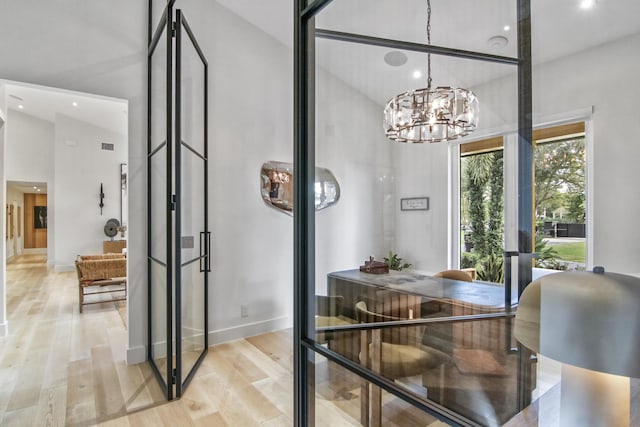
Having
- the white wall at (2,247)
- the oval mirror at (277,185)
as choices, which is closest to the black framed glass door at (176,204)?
the oval mirror at (277,185)

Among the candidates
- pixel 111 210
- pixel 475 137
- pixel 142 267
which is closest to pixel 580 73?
pixel 475 137

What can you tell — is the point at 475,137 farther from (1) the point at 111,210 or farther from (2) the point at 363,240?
(1) the point at 111,210

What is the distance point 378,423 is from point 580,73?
3.82 ft

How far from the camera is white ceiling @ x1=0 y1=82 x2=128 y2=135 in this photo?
6.33 meters

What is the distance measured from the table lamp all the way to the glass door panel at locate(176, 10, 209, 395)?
2.26 meters

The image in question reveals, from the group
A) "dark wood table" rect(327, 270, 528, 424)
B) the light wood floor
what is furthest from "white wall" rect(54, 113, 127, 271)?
"dark wood table" rect(327, 270, 528, 424)

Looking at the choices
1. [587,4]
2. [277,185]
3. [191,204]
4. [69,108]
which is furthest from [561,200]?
[69,108]

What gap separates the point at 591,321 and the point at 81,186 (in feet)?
32.7

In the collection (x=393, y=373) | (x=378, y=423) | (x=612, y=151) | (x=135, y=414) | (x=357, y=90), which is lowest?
(x=135, y=414)

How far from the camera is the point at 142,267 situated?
2908 millimetres

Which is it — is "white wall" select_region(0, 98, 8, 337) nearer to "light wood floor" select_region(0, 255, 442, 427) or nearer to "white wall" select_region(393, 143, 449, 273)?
"light wood floor" select_region(0, 255, 442, 427)

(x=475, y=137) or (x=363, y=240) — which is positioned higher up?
(x=475, y=137)

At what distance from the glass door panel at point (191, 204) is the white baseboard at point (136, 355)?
18.3 inches

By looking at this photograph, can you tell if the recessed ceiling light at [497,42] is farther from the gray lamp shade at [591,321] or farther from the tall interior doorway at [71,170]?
the tall interior doorway at [71,170]
